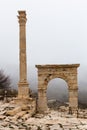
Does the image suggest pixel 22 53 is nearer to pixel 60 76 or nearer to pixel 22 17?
pixel 22 17

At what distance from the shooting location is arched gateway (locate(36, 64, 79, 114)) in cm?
2639

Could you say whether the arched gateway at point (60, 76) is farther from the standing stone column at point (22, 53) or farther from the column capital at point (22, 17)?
the column capital at point (22, 17)

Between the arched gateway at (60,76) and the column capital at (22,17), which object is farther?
the arched gateway at (60,76)

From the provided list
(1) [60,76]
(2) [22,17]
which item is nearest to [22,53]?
(2) [22,17]

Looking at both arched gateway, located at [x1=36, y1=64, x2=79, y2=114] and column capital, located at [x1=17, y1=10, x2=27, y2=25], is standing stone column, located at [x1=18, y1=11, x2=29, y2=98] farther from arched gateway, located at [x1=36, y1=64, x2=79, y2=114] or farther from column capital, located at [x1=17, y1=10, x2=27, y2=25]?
arched gateway, located at [x1=36, y1=64, x2=79, y2=114]

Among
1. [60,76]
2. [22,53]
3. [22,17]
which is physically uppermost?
[22,17]

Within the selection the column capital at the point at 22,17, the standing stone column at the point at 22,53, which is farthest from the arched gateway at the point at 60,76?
the column capital at the point at 22,17

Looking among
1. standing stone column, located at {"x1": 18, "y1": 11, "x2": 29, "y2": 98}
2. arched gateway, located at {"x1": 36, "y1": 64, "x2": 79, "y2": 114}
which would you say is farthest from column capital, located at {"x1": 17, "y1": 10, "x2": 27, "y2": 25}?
arched gateway, located at {"x1": 36, "y1": 64, "x2": 79, "y2": 114}

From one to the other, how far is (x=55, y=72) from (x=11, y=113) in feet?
28.4

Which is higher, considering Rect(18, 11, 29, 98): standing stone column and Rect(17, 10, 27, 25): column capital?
Rect(17, 10, 27, 25): column capital

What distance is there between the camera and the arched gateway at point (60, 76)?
26.4m

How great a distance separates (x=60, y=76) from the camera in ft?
87.0

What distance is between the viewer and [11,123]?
15.9 meters

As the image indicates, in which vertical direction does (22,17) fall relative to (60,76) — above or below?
above
